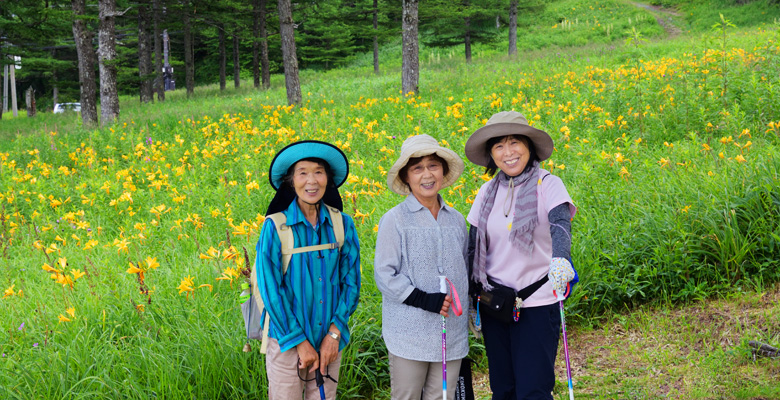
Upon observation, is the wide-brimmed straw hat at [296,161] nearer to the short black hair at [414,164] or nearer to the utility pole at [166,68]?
the short black hair at [414,164]

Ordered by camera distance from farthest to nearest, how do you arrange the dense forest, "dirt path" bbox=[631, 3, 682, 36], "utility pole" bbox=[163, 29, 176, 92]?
"utility pole" bbox=[163, 29, 176, 92], "dirt path" bbox=[631, 3, 682, 36], the dense forest

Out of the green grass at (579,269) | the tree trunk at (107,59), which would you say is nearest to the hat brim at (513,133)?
the green grass at (579,269)

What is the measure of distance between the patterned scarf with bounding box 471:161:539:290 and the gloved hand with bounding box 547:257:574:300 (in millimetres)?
199

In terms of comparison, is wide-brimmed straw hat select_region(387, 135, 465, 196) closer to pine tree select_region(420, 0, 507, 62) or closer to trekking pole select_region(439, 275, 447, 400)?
trekking pole select_region(439, 275, 447, 400)

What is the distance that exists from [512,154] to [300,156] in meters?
1.00

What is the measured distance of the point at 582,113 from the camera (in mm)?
6746

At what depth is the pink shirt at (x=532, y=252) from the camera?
2297 millimetres

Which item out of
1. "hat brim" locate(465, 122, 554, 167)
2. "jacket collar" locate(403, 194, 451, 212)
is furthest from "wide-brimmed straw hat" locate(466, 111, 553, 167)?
"jacket collar" locate(403, 194, 451, 212)

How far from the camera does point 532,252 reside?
7.68ft

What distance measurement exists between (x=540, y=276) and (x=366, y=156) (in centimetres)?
473

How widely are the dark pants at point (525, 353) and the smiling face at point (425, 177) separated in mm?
653

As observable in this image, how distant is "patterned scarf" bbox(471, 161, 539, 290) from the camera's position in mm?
2275

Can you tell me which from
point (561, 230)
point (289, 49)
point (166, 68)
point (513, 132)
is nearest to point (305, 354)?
point (561, 230)

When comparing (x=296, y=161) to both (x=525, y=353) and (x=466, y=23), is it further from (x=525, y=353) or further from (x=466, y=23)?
(x=466, y=23)
